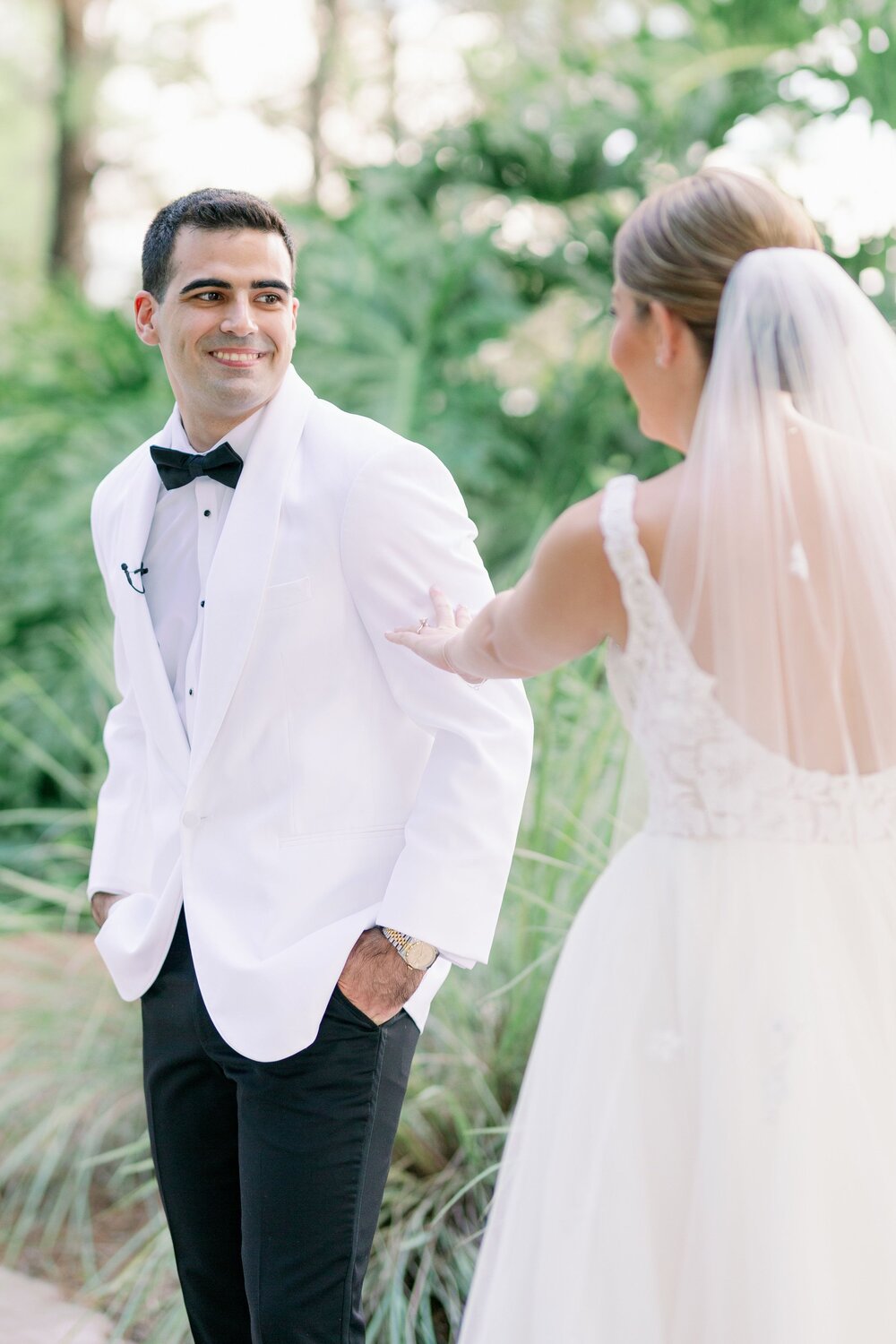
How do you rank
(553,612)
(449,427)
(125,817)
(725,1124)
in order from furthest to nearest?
(449,427)
(125,817)
(553,612)
(725,1124)

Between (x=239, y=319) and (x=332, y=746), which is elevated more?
(x=239, y=319)

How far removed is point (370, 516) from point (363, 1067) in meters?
0.83

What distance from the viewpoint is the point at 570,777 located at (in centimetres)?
334

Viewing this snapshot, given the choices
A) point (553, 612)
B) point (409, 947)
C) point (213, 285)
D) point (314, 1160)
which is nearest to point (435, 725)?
point (409, 947)

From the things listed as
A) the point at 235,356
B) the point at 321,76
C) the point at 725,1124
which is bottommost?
the point at 725,1124

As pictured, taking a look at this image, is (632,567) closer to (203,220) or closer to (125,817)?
(203,220)

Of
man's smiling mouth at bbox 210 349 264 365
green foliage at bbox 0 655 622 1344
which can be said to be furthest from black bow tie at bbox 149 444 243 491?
green foliage at bbox 0 655 622 1344

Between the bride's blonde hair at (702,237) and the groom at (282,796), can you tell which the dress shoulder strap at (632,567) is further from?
the groom at (282,796)

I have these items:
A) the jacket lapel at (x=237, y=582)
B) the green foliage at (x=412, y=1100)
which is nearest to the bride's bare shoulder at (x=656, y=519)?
the jacket lapel at (x=237, y=582)

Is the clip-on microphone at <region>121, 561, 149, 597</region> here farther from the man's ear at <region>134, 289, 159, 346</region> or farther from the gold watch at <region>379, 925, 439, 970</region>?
the gold watch at <region>379, 925, 439, 970</region>

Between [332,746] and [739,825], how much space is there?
69cm

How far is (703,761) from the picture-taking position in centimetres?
162

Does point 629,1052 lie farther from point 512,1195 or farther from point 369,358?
point 369,358

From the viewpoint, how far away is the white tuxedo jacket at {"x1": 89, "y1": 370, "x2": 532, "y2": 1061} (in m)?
2.01
